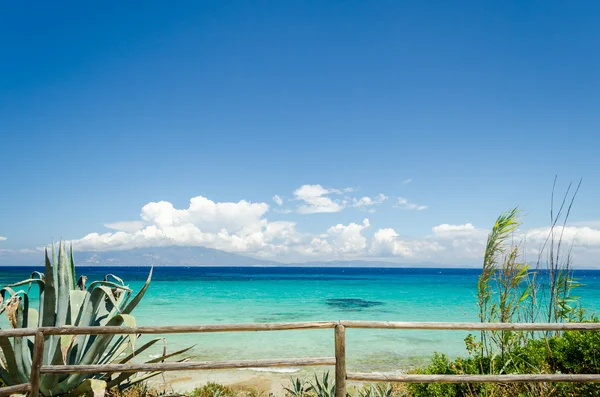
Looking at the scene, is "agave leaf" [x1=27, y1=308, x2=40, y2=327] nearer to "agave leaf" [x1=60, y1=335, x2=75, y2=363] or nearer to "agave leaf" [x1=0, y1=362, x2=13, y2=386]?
"agave leaf" [x1=0, y1=362, x2=13, y2=386]

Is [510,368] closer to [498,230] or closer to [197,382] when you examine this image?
[498,230]

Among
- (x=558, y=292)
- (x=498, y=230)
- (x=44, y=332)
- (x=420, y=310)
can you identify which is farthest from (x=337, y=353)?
(x=420, y=310)

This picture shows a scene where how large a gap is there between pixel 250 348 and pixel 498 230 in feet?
27.5

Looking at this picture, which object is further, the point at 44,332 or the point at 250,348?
the point at 250,348

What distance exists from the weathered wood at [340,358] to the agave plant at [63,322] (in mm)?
1696

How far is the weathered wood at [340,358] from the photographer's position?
3613mm

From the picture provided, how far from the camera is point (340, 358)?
362cm

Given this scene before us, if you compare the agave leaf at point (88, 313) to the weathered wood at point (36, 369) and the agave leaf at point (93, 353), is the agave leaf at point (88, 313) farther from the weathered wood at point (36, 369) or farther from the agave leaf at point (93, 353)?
the weathered wood at point (36, 369)

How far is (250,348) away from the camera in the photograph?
11.7 metres

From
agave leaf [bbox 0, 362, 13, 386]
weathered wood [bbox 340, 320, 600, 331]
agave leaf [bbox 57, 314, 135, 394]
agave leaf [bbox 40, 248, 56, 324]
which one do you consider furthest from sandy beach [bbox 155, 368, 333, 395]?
weathered wood [bbox 340, 320, 600, 331]

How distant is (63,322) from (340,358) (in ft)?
8.85

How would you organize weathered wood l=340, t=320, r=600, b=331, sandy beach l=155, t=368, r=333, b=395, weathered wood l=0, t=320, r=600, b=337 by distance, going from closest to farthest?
weathered wood l=0, t=320, r=600, b=337
weathered wood l=340, t=320, r=600, b=331
sandy beach l=155, t=368, r=333, b=395

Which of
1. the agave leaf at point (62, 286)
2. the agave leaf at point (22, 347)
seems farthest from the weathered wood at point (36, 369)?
the agave leaf at point (62, 286)

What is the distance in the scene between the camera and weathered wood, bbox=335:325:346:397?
11.9 ft
